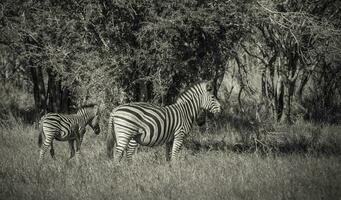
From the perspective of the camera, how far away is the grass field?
6730mm

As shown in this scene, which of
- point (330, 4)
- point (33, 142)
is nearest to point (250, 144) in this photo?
point (33, 142)

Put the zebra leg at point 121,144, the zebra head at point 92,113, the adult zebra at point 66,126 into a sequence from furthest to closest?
the zebra head at point 92,113, the adult zebra at point 66,126, the zebra leg at point 121,144

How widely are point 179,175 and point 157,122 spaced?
1325 mm

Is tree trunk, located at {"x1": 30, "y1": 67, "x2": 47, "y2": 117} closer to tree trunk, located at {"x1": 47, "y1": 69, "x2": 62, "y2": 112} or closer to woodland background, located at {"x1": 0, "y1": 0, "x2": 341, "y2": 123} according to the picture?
tree trunk, located at {"x1": 47, "y1": 69, "x2": 62, "y2": 112}

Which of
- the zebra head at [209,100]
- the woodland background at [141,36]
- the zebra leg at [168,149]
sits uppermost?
the woodland background at [141,36]

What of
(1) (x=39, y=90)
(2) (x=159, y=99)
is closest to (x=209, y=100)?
(2) (x=159, y=99)

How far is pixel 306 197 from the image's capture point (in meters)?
6.37

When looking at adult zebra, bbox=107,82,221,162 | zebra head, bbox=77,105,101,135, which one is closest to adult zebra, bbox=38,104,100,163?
zebra head, bbox=77,105,101,135

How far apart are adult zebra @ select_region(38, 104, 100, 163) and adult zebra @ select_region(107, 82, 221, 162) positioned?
124cm

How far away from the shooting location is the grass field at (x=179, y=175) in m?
6.73

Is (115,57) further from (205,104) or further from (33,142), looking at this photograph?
(33,142)

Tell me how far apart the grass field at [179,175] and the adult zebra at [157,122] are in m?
0.35

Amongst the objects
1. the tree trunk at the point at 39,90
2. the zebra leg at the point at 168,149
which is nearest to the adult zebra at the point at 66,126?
the zebra leg at the point at 168,149

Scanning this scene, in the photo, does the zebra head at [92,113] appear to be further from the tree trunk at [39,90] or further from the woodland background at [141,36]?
the tree trunk at [39,90]
